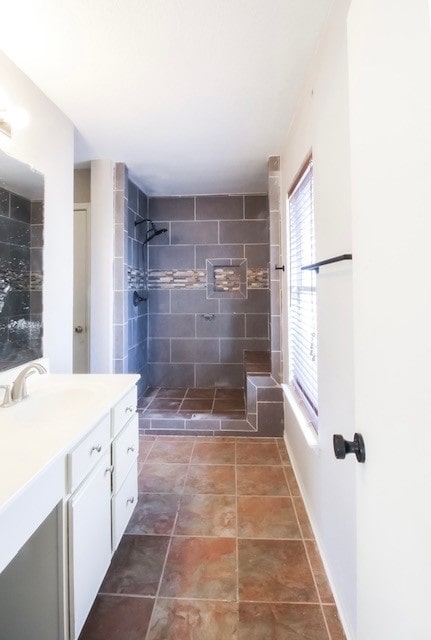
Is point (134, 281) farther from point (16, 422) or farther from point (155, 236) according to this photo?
point (16, 422)

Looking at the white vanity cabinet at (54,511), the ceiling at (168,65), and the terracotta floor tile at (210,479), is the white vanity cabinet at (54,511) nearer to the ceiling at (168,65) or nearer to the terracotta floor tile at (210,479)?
the terracotta floor tile at (210,479)

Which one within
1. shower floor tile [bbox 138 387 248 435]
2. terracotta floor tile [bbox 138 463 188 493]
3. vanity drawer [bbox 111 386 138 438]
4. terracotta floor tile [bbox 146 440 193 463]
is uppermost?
vanity drawer [bbox 111 386 138 438]

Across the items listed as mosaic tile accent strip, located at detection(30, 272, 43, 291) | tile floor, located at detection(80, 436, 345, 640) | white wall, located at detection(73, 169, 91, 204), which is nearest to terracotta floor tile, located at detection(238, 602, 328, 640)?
tile floor, located at detection(80, 436, 345, 640)

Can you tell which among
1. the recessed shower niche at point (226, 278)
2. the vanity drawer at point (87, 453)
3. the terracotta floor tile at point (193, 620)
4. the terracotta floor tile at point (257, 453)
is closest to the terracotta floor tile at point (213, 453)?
the terracotta floor tile at point (257, 453)

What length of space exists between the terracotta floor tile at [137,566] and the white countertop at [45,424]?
2.30 ft

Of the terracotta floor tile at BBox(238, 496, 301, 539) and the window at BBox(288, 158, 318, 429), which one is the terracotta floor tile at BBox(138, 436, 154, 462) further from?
the window at BBox(288, 158, 318, 429)

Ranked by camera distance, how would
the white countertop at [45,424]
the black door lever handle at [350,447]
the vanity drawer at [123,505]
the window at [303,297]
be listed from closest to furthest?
the black door lever handle at [350,447], the white countertop at [45,424], the vanity drawer at [123,505], the window at [303,297]

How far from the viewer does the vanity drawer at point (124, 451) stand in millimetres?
1396

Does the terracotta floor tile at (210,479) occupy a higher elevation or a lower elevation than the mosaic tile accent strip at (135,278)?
lower

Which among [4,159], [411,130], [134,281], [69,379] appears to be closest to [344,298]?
[411,130]

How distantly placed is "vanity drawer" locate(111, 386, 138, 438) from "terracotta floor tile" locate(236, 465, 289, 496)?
0.91 m

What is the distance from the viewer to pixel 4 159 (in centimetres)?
145

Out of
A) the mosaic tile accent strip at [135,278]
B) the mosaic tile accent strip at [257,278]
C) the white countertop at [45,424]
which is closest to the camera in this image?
the white countertop at [45,424]

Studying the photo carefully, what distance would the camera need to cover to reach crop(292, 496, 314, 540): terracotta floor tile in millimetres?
1621
